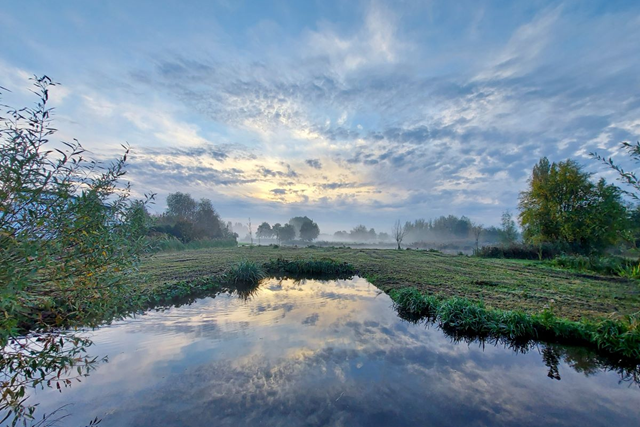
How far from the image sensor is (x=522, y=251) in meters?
25.1

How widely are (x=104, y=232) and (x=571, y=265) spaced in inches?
958

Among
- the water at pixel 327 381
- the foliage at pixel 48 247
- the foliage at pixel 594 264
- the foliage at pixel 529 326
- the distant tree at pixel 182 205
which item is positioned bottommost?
the water at pixel 327 381

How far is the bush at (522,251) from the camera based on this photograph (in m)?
23.9

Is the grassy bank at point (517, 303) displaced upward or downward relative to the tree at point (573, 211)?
downward

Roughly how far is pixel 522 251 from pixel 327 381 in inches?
1150

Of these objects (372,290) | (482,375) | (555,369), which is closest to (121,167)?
(482,375)

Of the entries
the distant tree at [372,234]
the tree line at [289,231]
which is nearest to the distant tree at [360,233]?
the distant tree at [372,234]

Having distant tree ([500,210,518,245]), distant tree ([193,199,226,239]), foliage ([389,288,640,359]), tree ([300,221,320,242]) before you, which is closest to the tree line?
tree ([300,221,320,242])

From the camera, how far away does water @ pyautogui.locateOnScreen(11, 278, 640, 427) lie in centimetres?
358

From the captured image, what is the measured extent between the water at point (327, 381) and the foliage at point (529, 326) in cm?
52

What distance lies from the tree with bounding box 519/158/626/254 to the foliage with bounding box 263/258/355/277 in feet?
73.9

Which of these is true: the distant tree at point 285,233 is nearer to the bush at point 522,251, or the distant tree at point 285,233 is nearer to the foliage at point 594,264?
the bush at point 522,251

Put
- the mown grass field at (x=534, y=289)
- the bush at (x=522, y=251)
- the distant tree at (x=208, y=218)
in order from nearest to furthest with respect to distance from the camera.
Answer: the mown grass field at (x=534, y=289) < the bush at (x=522, y=251) < the distant tree at (x=208, y=218)

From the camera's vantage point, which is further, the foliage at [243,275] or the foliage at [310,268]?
the foliage at [310,268]
